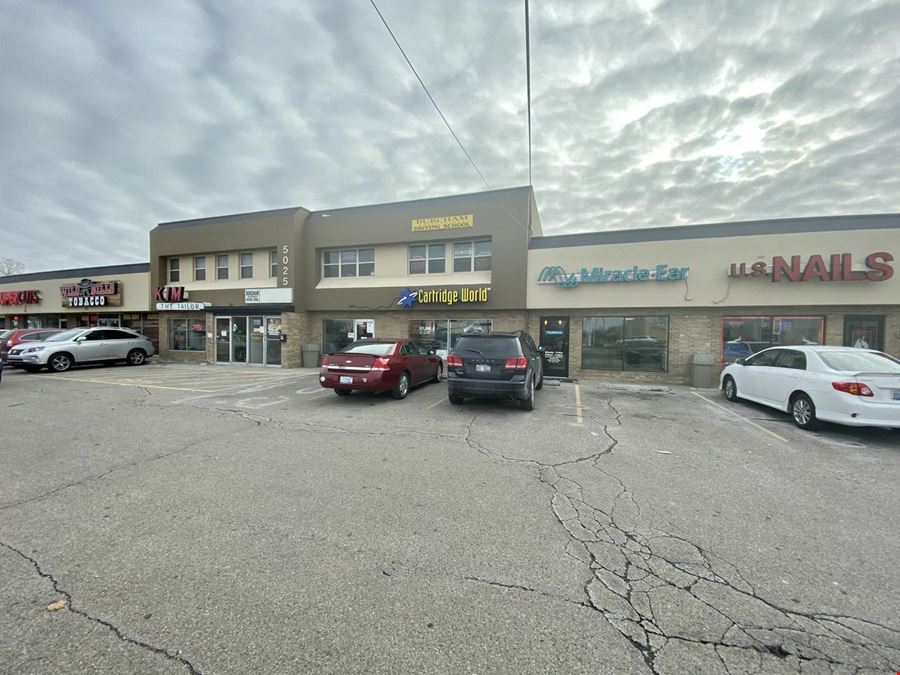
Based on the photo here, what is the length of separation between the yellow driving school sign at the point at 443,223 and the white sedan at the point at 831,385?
10.2 m

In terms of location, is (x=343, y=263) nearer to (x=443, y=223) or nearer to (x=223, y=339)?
(x=443, y=223)

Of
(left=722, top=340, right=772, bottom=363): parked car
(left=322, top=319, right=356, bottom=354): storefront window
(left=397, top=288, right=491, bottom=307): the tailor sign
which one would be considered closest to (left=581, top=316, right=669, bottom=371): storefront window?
(left=722, top=340, right=772, bottom=363): parked car

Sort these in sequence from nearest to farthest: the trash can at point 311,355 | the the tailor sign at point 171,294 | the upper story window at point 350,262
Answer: the upper story window at point 350,262 → the trash can at point 311,355 → the the tailor sign at point 171,294

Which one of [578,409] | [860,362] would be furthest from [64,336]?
[860,362]

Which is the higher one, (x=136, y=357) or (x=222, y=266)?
(x=222, y=266)

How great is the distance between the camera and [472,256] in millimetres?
15086

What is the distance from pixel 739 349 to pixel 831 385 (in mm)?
6939

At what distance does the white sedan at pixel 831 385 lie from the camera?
6.15 m

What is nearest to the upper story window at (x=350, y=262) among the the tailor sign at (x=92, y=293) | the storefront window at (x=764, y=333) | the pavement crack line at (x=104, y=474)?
the pavement crack line at (x=104, y=474)

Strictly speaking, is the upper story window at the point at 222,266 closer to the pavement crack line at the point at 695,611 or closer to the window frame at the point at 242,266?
the window frame at the point at 242,266

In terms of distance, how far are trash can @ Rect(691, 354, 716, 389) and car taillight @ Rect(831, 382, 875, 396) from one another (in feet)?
20.3

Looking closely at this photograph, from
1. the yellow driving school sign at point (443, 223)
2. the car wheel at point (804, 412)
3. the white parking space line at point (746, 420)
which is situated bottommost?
the white parking space line at point (746, 420)

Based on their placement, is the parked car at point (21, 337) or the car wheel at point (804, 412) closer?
the car wheel at point (804, 412)

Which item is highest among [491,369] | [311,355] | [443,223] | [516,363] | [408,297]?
[443,223]
